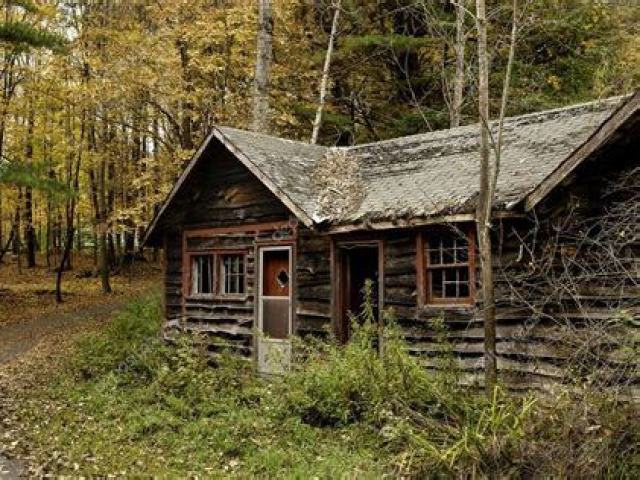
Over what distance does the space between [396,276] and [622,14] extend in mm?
13417

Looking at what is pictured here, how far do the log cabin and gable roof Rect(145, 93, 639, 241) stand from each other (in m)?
0.04

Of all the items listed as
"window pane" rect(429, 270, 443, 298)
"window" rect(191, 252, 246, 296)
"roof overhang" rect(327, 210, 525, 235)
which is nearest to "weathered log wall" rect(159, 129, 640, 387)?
"window pane" rect(429, 270, 443, 298)

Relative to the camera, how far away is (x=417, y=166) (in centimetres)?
1370

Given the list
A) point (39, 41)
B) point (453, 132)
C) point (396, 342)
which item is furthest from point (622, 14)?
point (39, 41)

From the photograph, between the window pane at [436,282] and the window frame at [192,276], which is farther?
the window frame at [192,276]

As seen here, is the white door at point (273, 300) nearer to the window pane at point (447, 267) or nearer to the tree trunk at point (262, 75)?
the window pane at point (447, 267)

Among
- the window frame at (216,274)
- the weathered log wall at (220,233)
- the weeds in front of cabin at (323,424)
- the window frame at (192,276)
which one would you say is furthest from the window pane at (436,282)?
the window frame at (192,276)

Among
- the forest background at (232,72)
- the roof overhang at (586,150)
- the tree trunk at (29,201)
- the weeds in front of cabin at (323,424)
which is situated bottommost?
the weeds in front of cabin at (323,424)

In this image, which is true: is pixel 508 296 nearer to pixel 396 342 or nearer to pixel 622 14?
pixel 396 342

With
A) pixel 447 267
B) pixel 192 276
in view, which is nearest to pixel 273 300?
pixel 192 276

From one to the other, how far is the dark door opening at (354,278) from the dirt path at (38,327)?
932 cm

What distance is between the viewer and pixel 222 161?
15656mm

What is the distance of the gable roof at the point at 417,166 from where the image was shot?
1070 centimetres

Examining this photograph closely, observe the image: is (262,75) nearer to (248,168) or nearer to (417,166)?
(248,168)
